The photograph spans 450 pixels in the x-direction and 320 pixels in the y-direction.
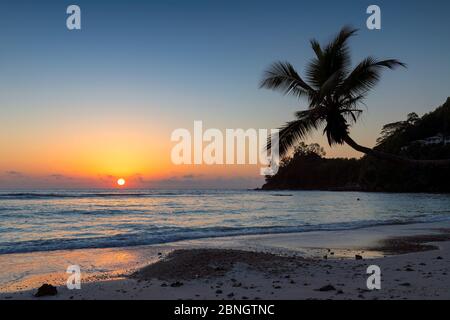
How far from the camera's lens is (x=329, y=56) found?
470 inches

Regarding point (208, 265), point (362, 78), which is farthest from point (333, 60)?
point (208, 265)

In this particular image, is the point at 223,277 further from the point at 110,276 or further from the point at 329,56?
the point at 329,56

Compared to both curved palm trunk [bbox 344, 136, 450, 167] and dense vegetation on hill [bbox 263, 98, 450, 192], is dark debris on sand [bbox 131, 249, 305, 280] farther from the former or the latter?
dense vegetation on hill [bbox 263, 98, 450, 192]

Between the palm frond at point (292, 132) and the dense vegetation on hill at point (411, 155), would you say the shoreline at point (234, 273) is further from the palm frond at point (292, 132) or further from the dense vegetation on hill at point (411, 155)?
the dense vegetation on hill at point (411, 155)

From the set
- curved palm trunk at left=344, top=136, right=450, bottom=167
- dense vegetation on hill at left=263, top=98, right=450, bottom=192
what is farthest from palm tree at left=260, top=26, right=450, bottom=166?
dense vegetation on hill at left=263, top=98, right=450, bottom=192

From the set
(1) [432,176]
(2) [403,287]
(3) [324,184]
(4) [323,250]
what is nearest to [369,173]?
(1) [432,176]

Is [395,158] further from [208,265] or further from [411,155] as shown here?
[411,155]

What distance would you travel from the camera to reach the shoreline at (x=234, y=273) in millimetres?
7719

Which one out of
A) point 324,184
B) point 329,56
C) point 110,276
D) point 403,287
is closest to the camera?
point 403,287

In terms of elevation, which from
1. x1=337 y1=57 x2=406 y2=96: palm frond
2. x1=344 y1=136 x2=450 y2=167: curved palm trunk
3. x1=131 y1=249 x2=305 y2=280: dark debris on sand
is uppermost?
x1=337 y1=57 x2=406 y2=96: palm frond

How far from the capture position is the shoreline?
304 inches

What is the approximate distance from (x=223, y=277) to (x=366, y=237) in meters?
12.4

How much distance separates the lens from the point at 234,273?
32.6ft

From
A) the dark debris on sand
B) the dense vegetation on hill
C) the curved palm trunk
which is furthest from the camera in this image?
the dense vegetation on hill
